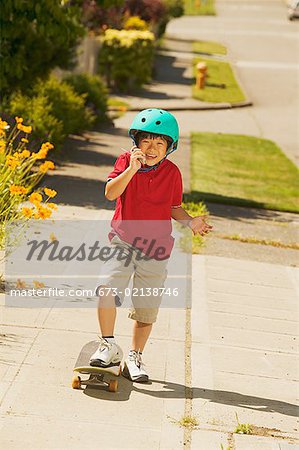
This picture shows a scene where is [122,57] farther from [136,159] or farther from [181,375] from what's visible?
[136,159]

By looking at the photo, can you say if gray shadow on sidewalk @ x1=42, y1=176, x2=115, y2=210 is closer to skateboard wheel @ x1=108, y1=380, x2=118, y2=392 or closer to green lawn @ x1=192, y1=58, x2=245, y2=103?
skateboard wheel @ x1=108, y1=380, x2=118, y2=392

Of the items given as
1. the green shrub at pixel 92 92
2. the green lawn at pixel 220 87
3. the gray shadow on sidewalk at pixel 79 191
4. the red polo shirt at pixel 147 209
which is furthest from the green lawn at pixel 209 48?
the red polo shirt at pixel 147 209

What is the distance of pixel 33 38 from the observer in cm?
1482

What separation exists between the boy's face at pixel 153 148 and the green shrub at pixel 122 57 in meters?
22.1

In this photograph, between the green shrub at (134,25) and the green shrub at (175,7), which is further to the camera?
the green shrub at (175,7)

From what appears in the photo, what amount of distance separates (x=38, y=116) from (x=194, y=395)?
8.84 meters

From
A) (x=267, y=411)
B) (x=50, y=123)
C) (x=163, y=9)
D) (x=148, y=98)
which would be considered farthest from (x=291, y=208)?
(x=163, y=9)

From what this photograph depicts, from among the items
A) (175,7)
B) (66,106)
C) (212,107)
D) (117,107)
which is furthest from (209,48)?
(66,106)

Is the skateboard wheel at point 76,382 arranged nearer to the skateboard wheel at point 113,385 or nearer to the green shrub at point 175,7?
the skateboard wheel at point 113,385

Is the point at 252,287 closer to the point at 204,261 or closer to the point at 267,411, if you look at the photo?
the point at 204,261

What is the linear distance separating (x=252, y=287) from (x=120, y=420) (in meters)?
3.62

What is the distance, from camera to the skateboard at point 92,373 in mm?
5867

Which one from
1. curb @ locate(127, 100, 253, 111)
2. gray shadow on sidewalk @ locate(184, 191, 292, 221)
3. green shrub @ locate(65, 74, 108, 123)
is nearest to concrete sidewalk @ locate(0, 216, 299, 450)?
gray shadow on sidewalk @ locate(184, 191, 292, 221)

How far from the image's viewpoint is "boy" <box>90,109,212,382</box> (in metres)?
6.02
